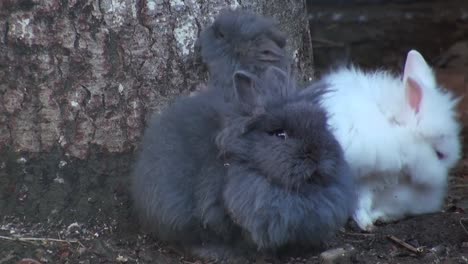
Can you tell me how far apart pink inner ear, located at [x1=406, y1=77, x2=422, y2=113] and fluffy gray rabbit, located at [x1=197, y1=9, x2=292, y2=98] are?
2.41ft

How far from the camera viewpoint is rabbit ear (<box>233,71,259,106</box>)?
2850 millimetres

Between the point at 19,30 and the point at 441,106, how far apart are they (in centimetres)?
180

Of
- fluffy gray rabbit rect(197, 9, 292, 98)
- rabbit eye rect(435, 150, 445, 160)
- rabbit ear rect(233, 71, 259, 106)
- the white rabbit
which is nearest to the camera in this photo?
rabbit ear rect(233, 71, 259, 106)

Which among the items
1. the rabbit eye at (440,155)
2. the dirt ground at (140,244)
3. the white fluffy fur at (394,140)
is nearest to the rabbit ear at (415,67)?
the white fluffy fur at (394,140)

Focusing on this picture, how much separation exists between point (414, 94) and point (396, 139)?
22cm

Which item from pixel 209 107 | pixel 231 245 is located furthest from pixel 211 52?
pixel 231 245

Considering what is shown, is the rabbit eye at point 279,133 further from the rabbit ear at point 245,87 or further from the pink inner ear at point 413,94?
the pink inner ear at point 413,94

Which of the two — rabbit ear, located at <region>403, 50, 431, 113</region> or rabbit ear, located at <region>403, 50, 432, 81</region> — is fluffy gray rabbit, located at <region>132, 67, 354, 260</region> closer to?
rabbit ear, located at <region>403, 50, 431, 113</region>

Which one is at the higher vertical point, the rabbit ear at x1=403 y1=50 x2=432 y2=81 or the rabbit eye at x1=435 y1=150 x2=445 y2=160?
the rabbit ear at x1=403 y1=50 x2=432 y2=81

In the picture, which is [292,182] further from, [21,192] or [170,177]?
[21,192]

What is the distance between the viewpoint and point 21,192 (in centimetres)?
345

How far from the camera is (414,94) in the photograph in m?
3.68

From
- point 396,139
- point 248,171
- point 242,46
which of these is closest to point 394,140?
point 396,139

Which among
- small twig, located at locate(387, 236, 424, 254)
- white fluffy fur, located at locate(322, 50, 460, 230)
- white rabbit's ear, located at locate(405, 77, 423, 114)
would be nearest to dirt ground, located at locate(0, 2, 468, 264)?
small twig, located at locate(387, 236, 424, 254)
